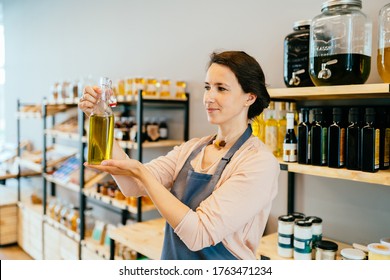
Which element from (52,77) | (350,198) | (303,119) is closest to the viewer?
(303,119)

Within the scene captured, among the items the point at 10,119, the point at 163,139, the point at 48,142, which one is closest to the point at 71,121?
the point at 48,142

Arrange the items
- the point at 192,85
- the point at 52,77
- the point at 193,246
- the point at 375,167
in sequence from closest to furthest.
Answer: the point at 193,246
the point at 375,167
the point at 192,85
the point at 52,77

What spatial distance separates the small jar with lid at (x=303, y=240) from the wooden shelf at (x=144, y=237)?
75 centimetres

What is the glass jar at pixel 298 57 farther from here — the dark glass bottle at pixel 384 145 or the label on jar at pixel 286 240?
the label on jar at pixel 286 240

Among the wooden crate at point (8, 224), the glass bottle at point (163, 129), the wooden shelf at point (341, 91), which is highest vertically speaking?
the wooden shelf at point (341, 91)

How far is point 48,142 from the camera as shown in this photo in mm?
4441

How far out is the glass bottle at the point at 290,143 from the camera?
1.62m

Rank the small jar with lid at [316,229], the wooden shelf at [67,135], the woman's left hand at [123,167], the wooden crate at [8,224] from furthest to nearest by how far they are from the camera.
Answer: the wooden crate at [8,224], the wooden shelf at [67,135], the small jar with lid at [316,229], the woman's left hand at [123,167]

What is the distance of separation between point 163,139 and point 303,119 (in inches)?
53.1

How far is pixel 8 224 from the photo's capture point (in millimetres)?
4004

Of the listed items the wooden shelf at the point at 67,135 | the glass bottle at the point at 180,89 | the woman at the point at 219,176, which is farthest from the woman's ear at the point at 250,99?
the wooden shelf at the point at 67,135

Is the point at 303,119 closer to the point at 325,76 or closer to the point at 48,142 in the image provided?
the point at 325,76

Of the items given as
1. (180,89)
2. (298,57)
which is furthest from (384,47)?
(180,89)

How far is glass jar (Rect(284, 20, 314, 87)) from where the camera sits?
64.2 inches
